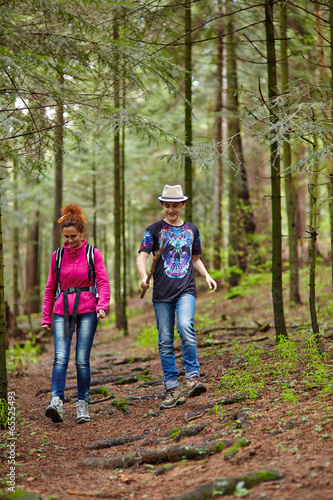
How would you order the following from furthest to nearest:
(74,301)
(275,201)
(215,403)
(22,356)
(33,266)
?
(33,266) < (22,356) < (275,201) < (74,301) < (215,403)

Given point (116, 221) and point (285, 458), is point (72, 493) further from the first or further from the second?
point (116, 221)

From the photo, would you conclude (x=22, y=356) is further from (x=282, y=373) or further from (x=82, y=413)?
(x=282, y=373)

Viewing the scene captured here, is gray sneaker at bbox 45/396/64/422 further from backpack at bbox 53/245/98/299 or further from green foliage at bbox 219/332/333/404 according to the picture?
green foliage at bbox 219/332/333/404

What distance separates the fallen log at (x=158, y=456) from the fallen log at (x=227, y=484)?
0.64 meters

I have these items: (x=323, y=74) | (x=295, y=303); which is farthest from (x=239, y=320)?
(x=323, y=74)

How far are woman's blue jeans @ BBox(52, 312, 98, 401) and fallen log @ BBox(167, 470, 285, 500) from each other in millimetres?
2607

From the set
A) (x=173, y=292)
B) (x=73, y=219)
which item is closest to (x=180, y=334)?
(x=173, y=292)

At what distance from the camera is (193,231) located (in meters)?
5.42

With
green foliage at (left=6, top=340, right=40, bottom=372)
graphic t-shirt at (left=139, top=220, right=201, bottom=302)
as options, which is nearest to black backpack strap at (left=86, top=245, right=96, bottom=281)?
graphic t-shirt at (left=139, top=220, right=201, bottom=302)

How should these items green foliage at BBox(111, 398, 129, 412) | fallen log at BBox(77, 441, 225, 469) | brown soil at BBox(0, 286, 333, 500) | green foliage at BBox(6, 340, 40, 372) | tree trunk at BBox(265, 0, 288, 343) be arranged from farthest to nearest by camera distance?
green foliage at BBox(6, 340, 40, 372)
tree trunk at BBox(265, 0, 288, 343)
green foliage at BBox(111, 398, 129, 412)
fallen log at BBox(77, 441, 225, 469)
brown soil at BBox(0, 286, 333, 500)

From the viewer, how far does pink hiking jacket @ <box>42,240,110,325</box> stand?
5.12 meters

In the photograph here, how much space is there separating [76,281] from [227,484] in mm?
3057

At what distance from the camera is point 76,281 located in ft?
17.0

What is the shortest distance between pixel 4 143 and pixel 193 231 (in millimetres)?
3214
